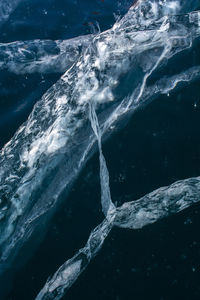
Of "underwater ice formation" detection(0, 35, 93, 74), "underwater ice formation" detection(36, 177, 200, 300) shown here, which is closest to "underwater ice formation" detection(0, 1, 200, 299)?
"underwater ice formation" detection(36, 177, 200, 300)

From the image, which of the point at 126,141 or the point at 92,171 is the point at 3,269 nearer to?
the point at 92,171

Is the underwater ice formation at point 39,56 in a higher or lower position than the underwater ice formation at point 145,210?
higher

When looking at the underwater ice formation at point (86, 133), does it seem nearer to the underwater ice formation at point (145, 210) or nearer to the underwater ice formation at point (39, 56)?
the underwater ice formation at point (145, 210)

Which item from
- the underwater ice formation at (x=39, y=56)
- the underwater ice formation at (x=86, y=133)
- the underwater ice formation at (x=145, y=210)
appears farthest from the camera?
the underwater ice formation at (x=39, y=56)

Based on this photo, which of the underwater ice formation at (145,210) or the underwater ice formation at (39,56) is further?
the underwater ice formation at (39,56)

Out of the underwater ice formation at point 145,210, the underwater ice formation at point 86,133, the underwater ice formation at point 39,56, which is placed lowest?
the underwater ice formation at point 145,210

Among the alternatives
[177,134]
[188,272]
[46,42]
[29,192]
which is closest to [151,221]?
[188,272]

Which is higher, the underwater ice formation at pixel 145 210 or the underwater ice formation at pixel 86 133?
the underwater ice formation at pixel 86 133

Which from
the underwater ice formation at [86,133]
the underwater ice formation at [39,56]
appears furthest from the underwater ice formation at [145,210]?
the underwater ice formation at [39,56]

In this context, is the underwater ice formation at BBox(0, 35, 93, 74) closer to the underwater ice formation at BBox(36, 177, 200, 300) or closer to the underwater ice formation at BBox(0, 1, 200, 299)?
the underwater ice formation at BBox(0, 1, 200, 299)

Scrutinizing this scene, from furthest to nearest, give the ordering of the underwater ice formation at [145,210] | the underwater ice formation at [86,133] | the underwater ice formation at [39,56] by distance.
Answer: the underwater ice formation at [39,56]
the underwater ice formation at [145,210]
the underwater ice formation at [86,133]
